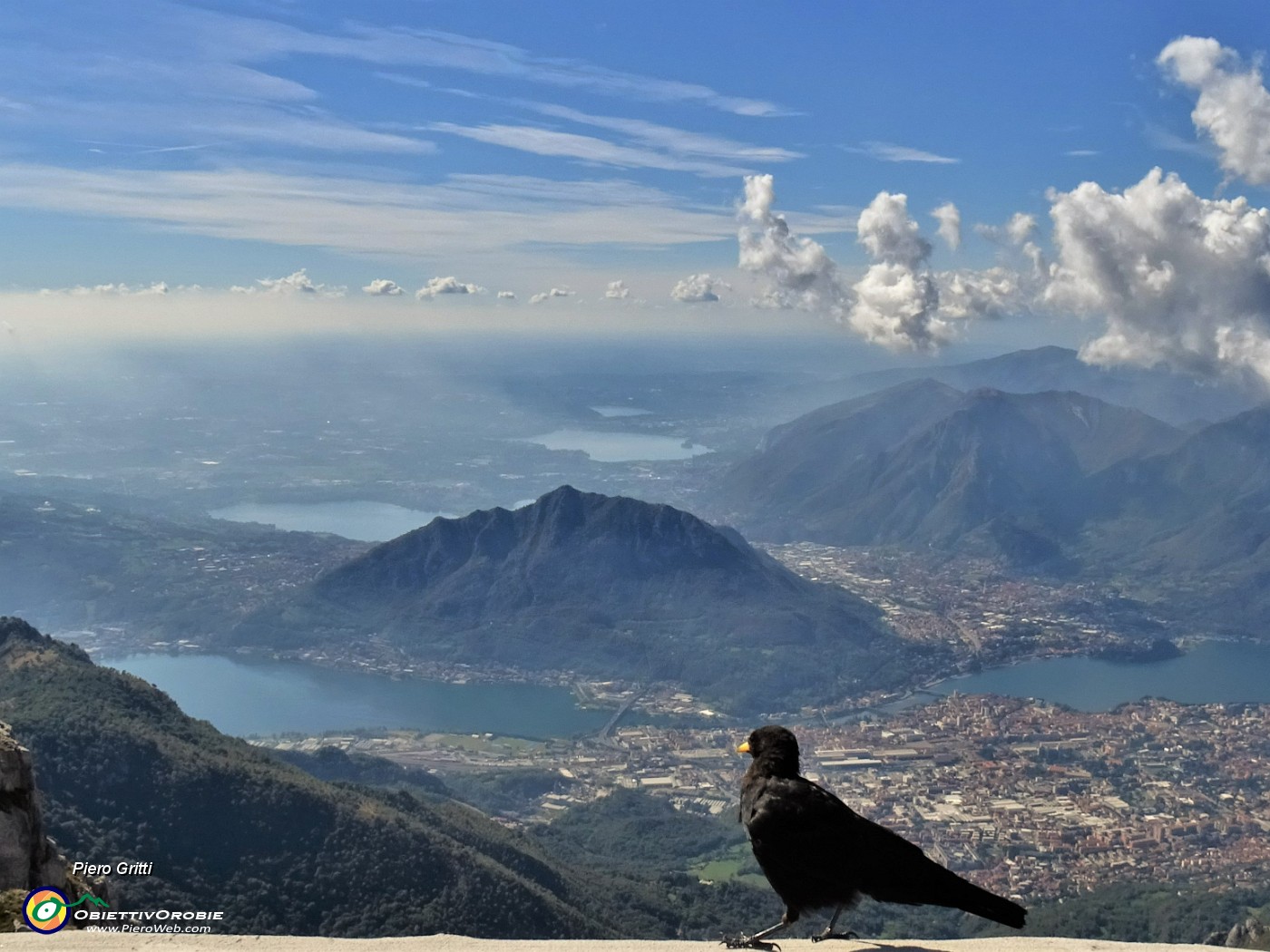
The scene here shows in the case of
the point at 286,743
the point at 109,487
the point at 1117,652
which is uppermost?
the point at 109,487

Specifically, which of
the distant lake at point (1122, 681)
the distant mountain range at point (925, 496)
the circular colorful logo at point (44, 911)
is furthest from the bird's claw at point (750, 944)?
the distant mountain range at point (925, 496)

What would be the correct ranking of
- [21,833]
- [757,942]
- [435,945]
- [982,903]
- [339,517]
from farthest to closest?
[339,517], [21,833], [435,945], [757,942], [982,903]

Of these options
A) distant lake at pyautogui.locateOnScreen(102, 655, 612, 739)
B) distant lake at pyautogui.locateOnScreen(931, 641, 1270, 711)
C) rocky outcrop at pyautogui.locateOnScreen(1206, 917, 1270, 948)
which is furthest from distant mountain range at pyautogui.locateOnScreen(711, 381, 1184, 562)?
rocky outcrop at pyautogui.locateOnScreen(1206, 917, 1270, 948)

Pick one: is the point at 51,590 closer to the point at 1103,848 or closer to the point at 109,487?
the point at 109,487

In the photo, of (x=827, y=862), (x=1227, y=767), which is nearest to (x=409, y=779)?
(x=1227, y=767)

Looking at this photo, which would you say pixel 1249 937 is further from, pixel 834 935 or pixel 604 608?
pixel 604 608

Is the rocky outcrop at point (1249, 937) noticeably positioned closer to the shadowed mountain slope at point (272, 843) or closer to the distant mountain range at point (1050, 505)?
the shadowed mountain slope at point (272, 843)

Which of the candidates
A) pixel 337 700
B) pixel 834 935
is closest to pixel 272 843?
pixel 834 935
